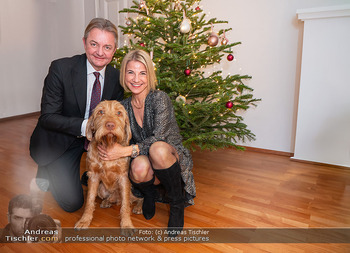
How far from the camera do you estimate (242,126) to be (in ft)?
9.61

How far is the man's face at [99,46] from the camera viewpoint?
1.84 metres

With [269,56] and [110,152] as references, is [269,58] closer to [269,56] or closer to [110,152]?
[269,56]

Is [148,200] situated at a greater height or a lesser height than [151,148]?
lesser

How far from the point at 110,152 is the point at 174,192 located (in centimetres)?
50

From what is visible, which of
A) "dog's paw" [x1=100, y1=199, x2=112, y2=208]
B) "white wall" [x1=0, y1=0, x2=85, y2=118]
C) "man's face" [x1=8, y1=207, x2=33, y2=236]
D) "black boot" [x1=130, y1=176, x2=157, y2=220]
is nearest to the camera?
"man's face" [x1=8, y1=207, x2=33, y2=236]

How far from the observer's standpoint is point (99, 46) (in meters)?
1.85

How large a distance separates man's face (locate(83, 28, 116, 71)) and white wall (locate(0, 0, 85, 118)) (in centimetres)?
402

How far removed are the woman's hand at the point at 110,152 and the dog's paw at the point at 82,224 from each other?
46cm

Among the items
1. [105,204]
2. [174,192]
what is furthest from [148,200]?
[105,204]

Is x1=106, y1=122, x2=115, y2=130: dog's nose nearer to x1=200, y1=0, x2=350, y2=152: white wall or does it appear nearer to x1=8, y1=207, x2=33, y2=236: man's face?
x1=8, y1=207, x2=33, y2=236: man's face

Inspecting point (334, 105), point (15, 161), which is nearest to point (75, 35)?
point (15, 161)

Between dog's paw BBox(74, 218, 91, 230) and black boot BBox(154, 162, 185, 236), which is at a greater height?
black boot BBox(154, 162, 185, 236)

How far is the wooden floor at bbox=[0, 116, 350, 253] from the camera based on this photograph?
5.30ft

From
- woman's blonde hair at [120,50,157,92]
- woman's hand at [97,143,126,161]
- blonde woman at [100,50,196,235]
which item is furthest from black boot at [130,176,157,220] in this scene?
woman's blonde hair at [120,50,157,92]
